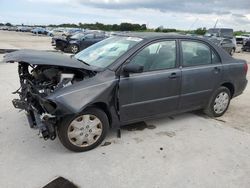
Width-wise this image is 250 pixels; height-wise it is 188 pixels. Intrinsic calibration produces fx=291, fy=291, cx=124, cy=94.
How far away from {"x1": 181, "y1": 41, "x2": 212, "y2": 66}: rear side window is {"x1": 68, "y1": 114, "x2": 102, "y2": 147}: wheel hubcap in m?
1.85

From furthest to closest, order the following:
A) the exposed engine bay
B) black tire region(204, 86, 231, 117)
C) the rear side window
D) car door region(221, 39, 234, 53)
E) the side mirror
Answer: car door region(221, 39, 234, 53) < black tire region(204, 86, 231, 117) < the rear side window < the side mirror < the exposed engine bay

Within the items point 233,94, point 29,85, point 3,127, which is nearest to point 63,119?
point 29,85

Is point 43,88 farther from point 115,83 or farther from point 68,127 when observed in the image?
point 115,83

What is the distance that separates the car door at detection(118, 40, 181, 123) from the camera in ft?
13.8

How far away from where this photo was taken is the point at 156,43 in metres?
4.52

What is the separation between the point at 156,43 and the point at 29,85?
6.55 feet

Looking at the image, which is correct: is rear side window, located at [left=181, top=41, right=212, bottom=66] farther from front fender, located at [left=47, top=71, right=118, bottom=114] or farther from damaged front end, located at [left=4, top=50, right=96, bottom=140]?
damaged front end, located at [left=4, top=50, right=96, bottom=140]

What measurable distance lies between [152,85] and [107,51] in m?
0.93

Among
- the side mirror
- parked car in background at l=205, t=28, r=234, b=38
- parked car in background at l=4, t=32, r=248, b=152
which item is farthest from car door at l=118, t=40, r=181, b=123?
parked car in background at l=205, t=28, r=234, b=38

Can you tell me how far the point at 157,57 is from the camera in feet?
14.8

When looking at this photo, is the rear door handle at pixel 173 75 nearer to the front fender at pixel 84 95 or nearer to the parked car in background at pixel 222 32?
the front fender at pixel 84 95

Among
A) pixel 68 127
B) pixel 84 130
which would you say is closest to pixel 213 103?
pixel 84 130

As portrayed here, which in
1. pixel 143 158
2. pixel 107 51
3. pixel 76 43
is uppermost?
pixel 107 51

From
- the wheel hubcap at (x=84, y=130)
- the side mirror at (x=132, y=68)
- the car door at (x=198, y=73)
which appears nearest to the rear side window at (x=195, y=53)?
the car door at (x=198, y=73)
